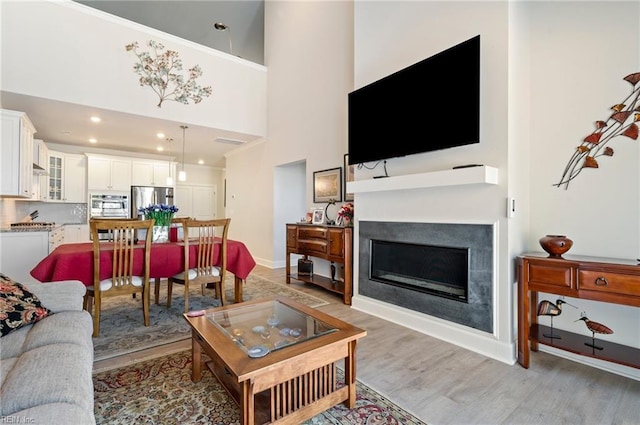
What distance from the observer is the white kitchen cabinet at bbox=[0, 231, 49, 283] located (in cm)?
365

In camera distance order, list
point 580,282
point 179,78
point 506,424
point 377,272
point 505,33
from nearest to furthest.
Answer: point 506,424 → point 580,282 → point 505,33 → point 377,272 → point 179,78

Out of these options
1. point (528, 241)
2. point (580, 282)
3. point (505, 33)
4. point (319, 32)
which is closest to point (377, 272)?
point (528, 241)

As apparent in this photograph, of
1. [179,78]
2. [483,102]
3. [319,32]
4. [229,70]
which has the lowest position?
[483,102]

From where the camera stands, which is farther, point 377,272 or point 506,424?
point 377,272

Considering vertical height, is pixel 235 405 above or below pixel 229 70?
below

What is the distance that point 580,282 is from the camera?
191cm

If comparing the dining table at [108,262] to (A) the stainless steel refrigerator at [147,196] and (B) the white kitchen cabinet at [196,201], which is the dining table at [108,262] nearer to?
(A) the stainless steel refrigerator at [147,196]

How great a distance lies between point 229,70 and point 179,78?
975 mm

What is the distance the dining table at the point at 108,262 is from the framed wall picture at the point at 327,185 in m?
1.65

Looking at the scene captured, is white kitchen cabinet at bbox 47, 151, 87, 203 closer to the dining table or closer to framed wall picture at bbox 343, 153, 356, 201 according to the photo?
the dining table

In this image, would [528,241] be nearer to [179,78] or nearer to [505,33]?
[505,33]

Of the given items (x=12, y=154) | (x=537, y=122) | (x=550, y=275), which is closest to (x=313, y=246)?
(x=550, y=275)

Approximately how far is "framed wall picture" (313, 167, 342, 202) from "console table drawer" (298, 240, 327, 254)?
2.53 ft

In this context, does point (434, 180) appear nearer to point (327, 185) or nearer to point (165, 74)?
point (327, 185)
